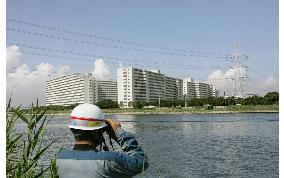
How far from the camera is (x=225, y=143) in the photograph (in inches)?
976

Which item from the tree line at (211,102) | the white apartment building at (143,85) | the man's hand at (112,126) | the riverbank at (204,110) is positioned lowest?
the man's hand at (112,126)

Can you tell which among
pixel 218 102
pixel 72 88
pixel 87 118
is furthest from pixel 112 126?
pixel 218 102

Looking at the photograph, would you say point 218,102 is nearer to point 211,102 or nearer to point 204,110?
point 211,102

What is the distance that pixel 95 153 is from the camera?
1.66 m

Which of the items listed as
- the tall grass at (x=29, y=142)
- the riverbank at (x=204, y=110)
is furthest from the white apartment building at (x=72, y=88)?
the tall grass at (x=29, y=142)

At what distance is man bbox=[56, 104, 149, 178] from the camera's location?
1.65 meters

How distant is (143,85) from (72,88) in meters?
69.1

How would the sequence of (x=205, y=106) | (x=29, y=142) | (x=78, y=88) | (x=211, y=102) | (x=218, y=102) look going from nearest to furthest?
(x=29, y=142)
(x=78, y=88)
(x=218, y=102)
(x=211, y=102)
(x=205, y=106)

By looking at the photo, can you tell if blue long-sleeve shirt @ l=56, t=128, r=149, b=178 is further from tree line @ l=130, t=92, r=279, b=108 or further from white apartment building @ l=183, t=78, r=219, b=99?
white apartment building @ l=183, t=78, r=219, b=99

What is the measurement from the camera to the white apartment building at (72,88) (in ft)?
164

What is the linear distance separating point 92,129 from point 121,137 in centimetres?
15

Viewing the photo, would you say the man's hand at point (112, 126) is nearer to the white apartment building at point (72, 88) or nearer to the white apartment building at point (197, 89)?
the white apartment building at point (72, 88)

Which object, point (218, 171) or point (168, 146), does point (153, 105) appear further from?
point (218, 171)
